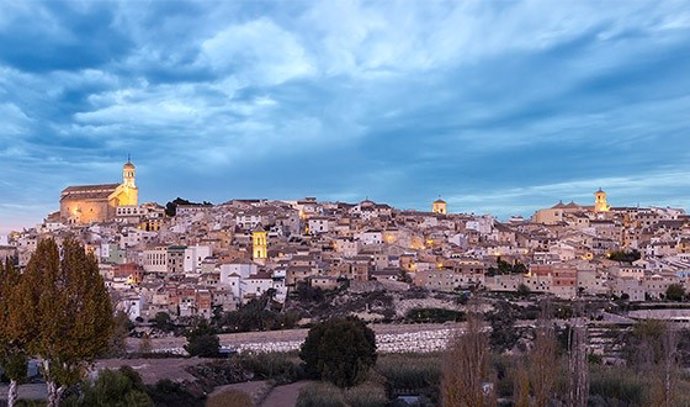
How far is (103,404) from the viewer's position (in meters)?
11.7

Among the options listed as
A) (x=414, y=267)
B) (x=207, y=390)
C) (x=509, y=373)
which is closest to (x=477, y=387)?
(x=509, y=373)

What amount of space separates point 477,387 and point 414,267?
3987 cm

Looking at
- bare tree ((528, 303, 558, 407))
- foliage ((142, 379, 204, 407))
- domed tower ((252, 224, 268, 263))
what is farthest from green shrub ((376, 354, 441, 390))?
domed tower ((252, 224, 268, 263))

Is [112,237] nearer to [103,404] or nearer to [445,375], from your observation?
[103,404]

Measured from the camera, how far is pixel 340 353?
17781mm

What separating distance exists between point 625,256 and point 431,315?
68.5 ft

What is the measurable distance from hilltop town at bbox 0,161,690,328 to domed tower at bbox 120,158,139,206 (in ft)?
0.39

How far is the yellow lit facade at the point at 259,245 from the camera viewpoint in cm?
5006

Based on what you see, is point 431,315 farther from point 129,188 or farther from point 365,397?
point 129,188

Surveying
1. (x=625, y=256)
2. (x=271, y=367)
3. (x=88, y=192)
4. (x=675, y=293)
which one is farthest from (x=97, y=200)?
(x=271, y=367)

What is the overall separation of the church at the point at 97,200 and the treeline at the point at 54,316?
61.0m

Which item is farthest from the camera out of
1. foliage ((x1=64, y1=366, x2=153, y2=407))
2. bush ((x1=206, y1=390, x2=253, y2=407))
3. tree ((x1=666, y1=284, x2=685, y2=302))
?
tree ((x1=666, y1=284, x2=685, y2=302))

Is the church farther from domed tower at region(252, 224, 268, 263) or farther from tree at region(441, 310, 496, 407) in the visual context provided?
tree at region(441, 310, 496, 407)

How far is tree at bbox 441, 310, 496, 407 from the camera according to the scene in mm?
7914
